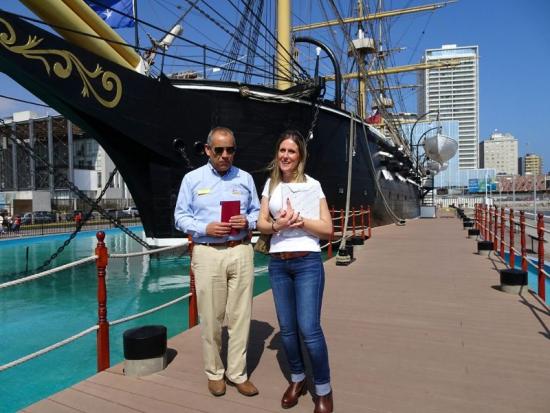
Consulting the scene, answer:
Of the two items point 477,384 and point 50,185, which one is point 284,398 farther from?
point 50,185

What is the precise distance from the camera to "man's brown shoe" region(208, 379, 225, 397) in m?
2.53

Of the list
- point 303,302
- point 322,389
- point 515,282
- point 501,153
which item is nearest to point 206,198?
point 303,302

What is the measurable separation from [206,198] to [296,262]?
68 centimetres

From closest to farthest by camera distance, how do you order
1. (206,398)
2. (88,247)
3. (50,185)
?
1. (206,398)
2. (88,247)
3. (50,185)

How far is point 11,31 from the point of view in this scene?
18.4ft

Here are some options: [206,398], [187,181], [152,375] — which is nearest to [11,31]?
[187,181]

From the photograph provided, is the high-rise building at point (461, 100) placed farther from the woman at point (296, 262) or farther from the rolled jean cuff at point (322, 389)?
the rolled jean cuff at point (322, 389)

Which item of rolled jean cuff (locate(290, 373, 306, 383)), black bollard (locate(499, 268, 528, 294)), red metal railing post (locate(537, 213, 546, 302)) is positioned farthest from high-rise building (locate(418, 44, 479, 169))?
rolled jean cuff (locate(290, 373, 306, 383))

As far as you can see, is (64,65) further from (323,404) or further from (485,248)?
(485,248)

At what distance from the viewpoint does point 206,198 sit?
2.56 meters

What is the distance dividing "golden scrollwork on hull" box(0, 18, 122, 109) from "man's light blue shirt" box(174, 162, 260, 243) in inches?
182

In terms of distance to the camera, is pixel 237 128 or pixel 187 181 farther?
pixel 237 128

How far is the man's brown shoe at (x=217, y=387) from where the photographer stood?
2533 mm

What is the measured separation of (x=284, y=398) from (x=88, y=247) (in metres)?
15.5
